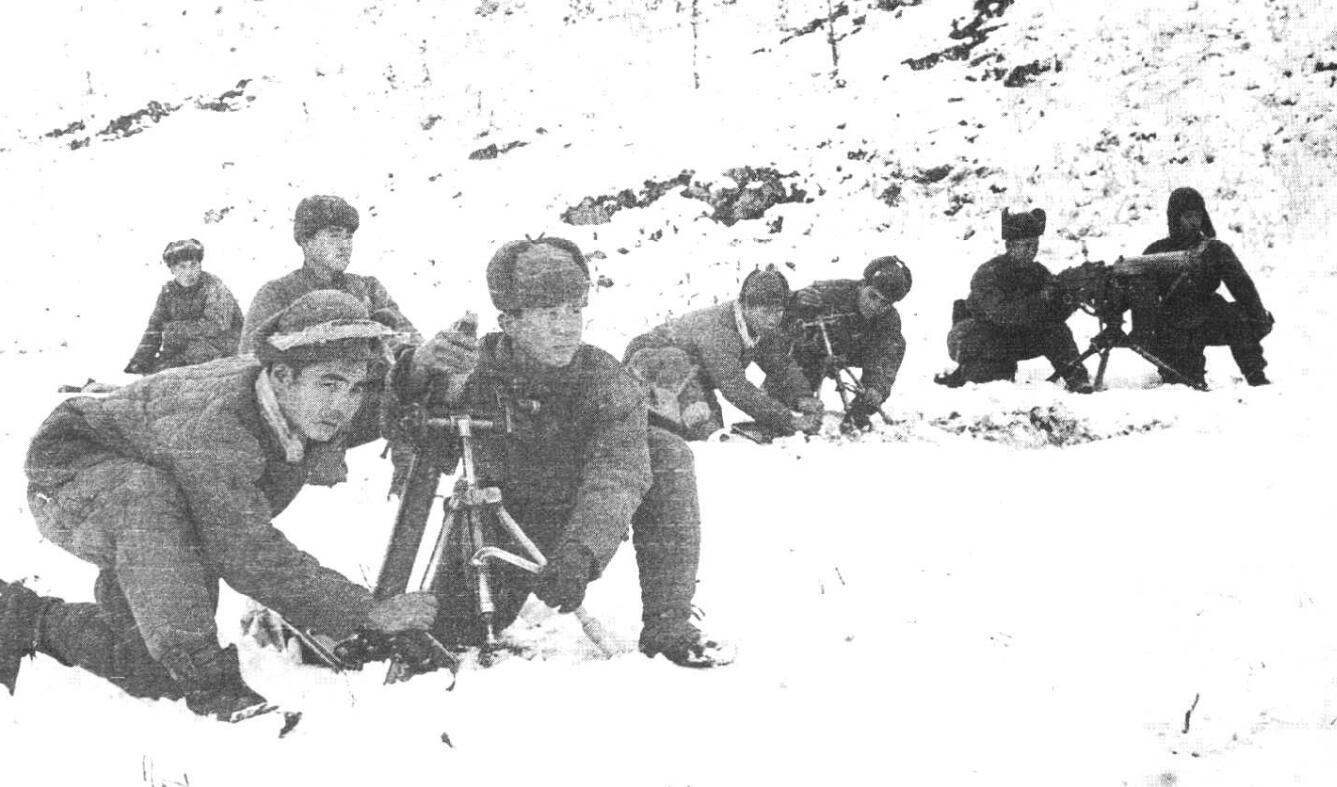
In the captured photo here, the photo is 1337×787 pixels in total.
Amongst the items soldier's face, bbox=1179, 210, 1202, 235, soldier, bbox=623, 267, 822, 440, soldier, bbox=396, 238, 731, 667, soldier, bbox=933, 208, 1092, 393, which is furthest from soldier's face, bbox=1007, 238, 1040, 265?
soldier, bbox=396, 238, 731, 667

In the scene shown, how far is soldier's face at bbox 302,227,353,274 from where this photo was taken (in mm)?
6363

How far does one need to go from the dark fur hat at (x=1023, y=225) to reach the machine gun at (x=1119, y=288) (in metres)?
0.48

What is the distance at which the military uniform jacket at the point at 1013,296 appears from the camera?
27.8ft

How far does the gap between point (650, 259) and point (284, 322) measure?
9.50 m

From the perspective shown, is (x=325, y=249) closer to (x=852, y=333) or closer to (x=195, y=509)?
(x=195, y=509)

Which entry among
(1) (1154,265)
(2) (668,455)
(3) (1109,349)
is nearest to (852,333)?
(3) (1109,349)

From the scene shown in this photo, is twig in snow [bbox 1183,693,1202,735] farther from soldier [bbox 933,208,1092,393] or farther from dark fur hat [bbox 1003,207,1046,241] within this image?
dark fur hat [bbox 1003,207,1046,241]

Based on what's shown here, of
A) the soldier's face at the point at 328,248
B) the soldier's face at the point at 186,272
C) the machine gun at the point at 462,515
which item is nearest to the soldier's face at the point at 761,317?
the soldier's face at the point at 328,248

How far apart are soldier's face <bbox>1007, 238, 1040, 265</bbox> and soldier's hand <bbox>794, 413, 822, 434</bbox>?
8.81 feet

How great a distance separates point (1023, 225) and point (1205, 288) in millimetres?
1552

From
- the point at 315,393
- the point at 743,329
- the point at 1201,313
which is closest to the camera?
the point at 315,393

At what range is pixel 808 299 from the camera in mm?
7699

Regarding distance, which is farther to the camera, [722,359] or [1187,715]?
[722,359]

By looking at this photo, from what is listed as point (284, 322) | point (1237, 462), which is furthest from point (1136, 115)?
point (284, 322)
